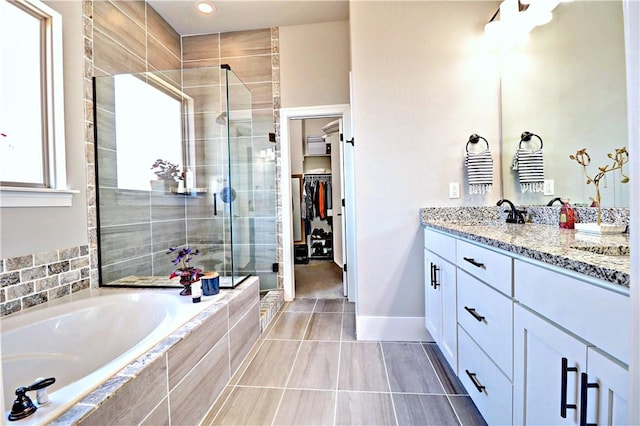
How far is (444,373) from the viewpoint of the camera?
1.80 m

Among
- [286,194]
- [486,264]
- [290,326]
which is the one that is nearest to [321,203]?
[286,194]

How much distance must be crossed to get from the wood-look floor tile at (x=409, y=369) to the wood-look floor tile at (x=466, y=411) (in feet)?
0.30

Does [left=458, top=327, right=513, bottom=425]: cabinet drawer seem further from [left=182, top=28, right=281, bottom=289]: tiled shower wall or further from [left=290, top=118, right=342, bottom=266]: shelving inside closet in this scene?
[left=290, top=118, right=342, bottom=266]: shelving inside closet

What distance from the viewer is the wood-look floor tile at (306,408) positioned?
4.66 feet

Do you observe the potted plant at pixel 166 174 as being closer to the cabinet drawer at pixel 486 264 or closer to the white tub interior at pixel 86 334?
the white tub interior at pixel 86 334

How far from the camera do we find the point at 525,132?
2012 millimetres

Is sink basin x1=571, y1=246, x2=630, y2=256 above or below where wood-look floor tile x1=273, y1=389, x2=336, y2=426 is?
above

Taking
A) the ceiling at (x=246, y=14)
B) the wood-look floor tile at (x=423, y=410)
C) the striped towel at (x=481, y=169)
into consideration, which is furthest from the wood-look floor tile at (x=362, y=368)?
the ceiling at (x=246, y=14)

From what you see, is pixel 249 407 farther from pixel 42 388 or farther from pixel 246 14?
pixel 246 14

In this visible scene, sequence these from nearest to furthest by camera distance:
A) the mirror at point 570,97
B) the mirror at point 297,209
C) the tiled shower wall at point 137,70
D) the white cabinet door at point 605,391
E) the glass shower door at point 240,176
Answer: the white cabinet door at point 605,391 < the mirror at point 570,97 < the tiled shower wall at point 137,70 < the glass shower door at point 240,176 < the mirror at point 297,209

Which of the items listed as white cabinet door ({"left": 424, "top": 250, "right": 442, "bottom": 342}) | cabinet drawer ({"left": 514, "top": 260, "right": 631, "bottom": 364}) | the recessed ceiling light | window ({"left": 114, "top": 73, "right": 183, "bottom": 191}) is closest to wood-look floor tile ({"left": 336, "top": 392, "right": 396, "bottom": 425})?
white cabinet door ({"left": 424, "top": 250, "right": 442, "bottom": 342})

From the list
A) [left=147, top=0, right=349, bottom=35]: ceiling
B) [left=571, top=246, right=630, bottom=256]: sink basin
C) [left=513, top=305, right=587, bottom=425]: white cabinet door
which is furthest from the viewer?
[left=147, top=0, right=349, bottom=35]: ceiling

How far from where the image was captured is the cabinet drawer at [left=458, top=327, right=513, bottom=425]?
3.61ft

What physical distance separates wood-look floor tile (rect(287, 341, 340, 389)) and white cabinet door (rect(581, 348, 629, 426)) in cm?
125
